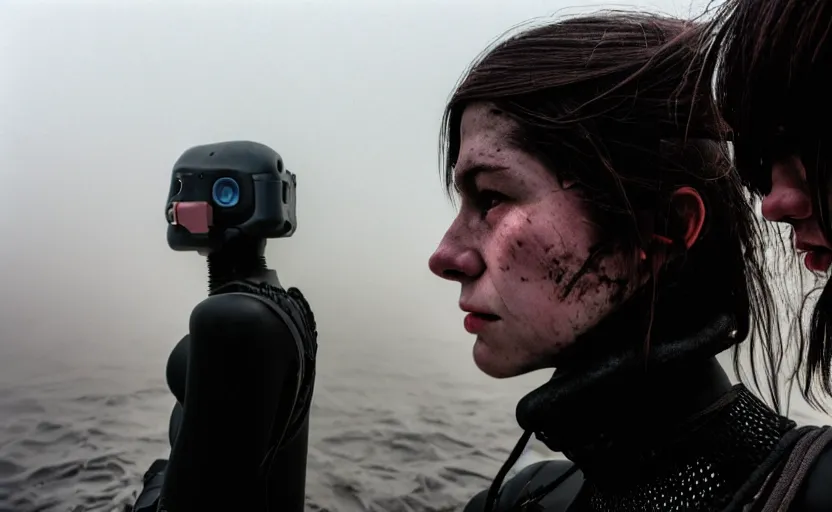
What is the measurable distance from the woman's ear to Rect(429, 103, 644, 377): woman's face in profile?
57 millimetres

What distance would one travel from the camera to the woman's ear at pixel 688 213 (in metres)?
0.54

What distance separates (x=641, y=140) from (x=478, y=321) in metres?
0.22

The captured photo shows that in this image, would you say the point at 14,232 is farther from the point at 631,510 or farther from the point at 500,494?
the point at 631,510

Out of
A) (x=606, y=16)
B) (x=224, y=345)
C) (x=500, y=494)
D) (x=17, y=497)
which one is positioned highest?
(x=606, y=16)

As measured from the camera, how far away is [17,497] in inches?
54.7

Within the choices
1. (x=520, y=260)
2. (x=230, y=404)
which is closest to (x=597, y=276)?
(x=520, y=260)

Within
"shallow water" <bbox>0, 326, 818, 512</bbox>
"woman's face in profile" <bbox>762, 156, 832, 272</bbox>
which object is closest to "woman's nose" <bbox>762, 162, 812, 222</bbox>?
"woman's face in profile" <bbox>762, 156, 832, 272</bbox>

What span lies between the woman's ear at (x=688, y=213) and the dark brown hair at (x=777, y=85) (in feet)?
0.22

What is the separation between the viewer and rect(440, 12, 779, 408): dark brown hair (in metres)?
0.54

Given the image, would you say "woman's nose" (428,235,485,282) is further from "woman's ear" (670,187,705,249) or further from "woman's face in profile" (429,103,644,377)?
"woman's ear" (670,187,705,249)

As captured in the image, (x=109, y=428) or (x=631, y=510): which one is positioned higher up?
(x=631, y=510)

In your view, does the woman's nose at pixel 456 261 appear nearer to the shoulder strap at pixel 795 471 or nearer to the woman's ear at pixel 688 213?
the woman's ear at pixel 688 213

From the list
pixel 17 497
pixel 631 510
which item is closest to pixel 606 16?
pixel 631 510

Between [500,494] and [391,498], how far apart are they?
26.2 inches
